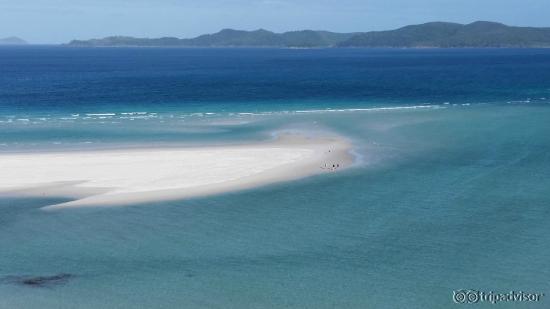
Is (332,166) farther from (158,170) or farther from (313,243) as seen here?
(313,243)

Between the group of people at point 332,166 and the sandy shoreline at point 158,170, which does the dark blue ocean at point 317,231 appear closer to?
the group of people at point 332,166

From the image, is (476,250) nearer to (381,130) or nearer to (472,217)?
(472,217)

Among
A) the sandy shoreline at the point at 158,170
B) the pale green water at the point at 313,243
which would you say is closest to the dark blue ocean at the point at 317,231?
the pale green water at the point at 313,243

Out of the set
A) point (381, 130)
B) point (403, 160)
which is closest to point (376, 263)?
point (403, 160)

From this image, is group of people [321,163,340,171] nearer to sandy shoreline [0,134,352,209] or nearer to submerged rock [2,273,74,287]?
sandy shoreline [0,134,352,209]

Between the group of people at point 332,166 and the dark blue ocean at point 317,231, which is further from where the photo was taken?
the group of people at point 332,166

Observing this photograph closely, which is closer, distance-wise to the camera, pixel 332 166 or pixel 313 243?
pixel 313 243

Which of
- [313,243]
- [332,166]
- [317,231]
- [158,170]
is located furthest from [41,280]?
[332,166]

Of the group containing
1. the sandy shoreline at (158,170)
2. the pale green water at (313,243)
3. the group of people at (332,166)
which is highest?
the sandy shoreline at (158,170)
